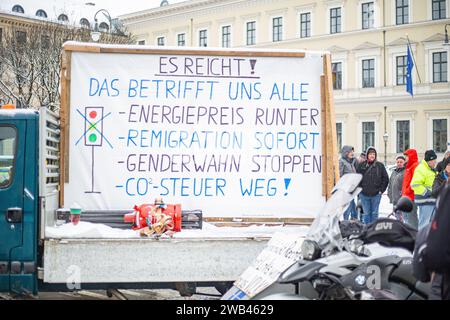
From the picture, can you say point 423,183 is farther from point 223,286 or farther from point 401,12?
point 401,12

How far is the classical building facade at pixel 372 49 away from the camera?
4616 cm

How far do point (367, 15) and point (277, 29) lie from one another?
8050 mm

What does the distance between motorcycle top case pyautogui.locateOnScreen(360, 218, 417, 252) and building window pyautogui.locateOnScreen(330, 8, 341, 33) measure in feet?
157

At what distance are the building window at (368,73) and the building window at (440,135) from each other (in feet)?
18.9

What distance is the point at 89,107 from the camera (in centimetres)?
700

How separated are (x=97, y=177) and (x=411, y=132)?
42777mm

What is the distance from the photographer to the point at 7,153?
6.48 m

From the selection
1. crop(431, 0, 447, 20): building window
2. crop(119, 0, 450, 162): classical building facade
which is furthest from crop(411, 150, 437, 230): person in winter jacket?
crop(431, 0, 447, 20): building window

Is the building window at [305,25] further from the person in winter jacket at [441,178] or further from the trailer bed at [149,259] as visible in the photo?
the trailer bed at [149,259]

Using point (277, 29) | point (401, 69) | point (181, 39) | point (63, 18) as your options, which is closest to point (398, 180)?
point (63, 18)

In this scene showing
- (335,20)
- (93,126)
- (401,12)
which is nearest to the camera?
(93,126)

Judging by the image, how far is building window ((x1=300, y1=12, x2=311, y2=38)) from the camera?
52219mm

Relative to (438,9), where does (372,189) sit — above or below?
below

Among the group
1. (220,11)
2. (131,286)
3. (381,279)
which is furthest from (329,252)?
(220,11)
